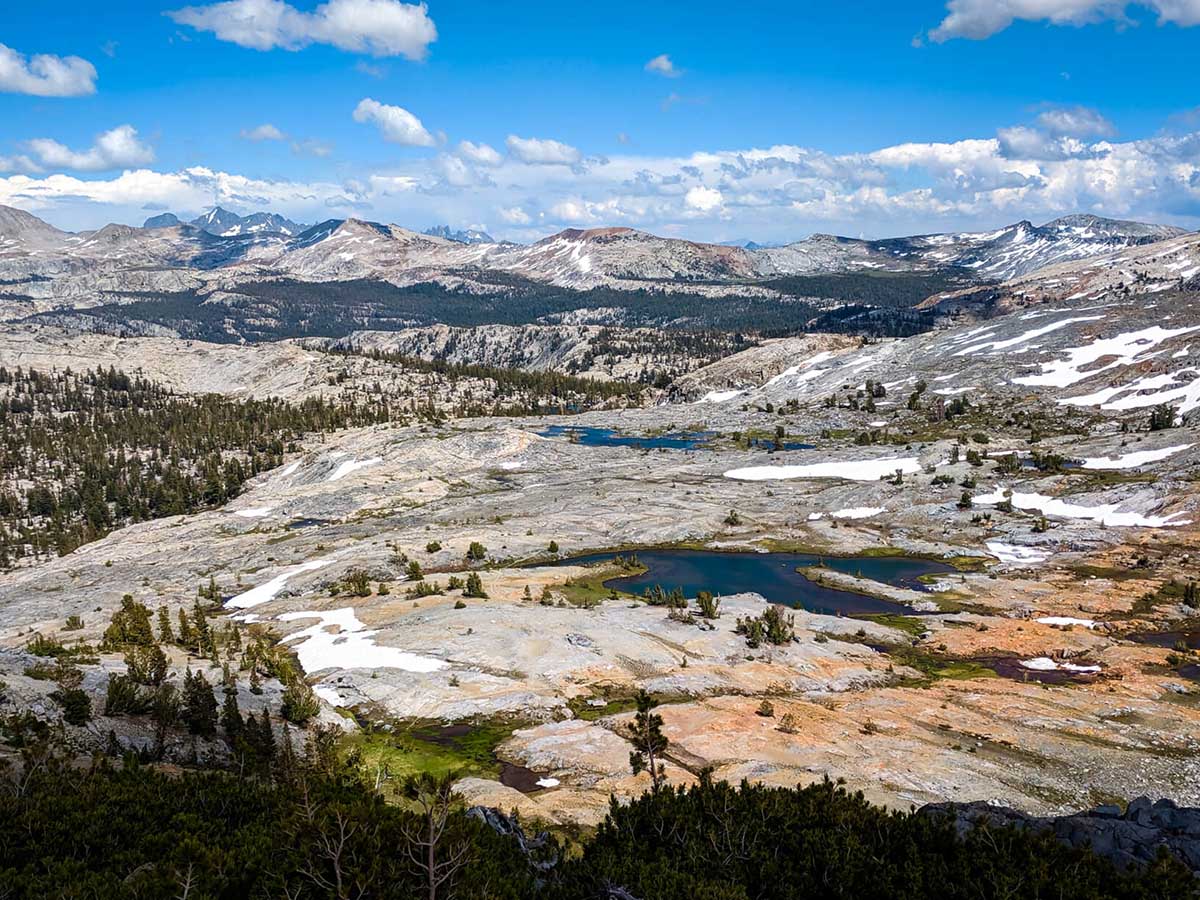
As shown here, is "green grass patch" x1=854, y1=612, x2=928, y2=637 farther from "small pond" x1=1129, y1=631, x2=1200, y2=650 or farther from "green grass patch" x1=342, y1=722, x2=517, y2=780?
"green grass patch" x1=342, y1=722, x2=517, y2=780

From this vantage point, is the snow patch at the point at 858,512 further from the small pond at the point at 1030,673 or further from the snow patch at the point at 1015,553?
the small pond at the point at 1030,673

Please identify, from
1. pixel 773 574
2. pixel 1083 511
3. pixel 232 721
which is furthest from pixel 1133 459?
pixel 232 721

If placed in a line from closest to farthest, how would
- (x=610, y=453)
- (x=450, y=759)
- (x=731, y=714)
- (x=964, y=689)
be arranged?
1. (x=450, y=759)
2. (x=731, y=714)
3. (x=964, y=689)
4. (x=610, y=453)

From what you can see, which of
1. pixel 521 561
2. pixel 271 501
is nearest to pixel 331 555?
pixel 521 561

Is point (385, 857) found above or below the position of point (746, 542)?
above

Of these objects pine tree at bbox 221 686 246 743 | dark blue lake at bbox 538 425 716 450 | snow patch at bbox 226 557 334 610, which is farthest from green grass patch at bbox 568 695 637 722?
dark blue lake at bbox 538 425 716 450

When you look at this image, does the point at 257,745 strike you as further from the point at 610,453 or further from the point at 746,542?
the point at 610,453

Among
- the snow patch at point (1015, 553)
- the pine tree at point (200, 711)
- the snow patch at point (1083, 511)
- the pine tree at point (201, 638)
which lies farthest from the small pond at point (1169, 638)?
the pine tree at point (201, 638)
